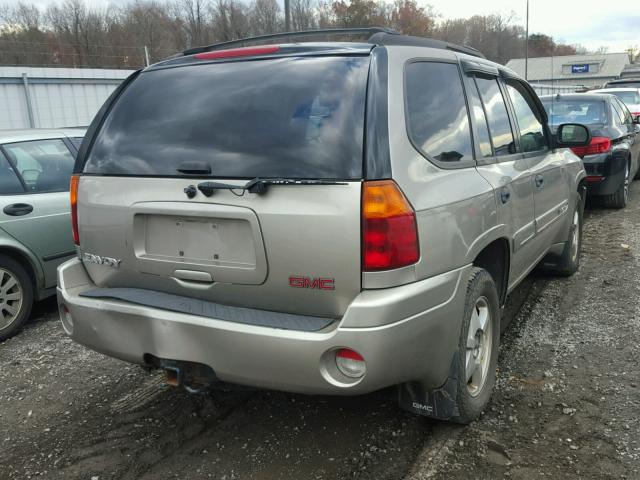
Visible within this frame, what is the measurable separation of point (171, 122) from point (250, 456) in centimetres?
166

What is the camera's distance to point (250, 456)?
2.87m

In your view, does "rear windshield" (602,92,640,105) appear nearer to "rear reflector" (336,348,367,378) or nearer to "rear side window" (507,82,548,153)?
"rear side window" (507,82,548,153)

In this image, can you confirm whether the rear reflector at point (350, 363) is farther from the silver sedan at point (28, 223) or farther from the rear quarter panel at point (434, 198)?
the silver sedan at point (28, 223)

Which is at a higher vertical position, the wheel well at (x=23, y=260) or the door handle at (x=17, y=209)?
the door handle at (x=17, y=209)

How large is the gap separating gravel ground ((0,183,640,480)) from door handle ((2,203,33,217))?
108 centimetres

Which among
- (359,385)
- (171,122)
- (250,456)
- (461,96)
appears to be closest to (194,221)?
(171,122)

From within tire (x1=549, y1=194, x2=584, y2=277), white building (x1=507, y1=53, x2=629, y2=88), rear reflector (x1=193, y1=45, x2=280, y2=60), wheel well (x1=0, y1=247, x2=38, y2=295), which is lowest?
tire (x1=549, y1=194, x2=584, y2=277)

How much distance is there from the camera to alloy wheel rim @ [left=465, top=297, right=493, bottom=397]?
9.74 ft

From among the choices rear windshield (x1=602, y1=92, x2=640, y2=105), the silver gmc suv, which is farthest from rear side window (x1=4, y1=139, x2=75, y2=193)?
rear windshield (x1=602, y1=92, x2=640, y2=105)

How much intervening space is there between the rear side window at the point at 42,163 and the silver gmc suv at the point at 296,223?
213cm

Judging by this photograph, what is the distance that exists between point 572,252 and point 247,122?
3920 mm

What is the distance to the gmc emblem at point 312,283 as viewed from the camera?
92.2 inches

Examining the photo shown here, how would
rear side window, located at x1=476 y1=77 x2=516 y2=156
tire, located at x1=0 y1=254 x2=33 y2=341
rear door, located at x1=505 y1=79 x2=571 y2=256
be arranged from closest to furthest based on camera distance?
rear side window, located at x1=476 y1=77 x2=516 y2=156 → rear door, located at x1=505 y1=79 x2=571 y2=256 → tire, located at x1=0 y1=254 x2=33 y2=341

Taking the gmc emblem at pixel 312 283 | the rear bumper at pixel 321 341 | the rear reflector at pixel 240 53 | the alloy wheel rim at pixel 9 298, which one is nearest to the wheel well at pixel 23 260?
the alloy wheel rim at pixel 9 298
